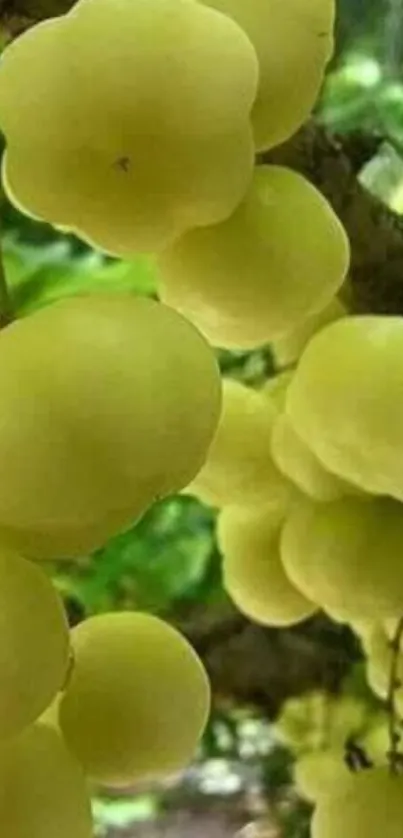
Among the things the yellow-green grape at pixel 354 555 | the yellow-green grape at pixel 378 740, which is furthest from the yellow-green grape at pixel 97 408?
the yellow-green grape at pixel 378 740

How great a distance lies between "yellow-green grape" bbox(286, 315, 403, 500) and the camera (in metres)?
0.33

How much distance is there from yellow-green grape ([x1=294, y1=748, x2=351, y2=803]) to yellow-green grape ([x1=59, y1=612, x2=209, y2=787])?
8 centimetres

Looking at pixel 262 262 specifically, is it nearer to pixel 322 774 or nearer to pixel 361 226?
pixel 361 226

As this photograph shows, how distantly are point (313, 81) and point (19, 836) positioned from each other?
139mm

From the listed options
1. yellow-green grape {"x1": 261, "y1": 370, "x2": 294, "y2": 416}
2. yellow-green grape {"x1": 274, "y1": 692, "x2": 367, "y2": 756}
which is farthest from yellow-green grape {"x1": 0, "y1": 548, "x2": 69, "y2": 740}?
yellow-green grape {"x1": 274, "y1": 692, "x2": 367, "y2": 756}

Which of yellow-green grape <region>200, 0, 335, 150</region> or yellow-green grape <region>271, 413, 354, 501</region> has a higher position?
yellow-green grape <region>200, 0, 335, 150</region>

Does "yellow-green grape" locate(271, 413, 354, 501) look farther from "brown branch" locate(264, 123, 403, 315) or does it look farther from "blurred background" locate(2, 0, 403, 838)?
"blurred background" locate(2, 0, 403, 838)

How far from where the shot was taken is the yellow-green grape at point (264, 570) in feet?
1.44

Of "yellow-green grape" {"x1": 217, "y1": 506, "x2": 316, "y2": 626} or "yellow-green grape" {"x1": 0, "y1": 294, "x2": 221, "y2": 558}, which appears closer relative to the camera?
"yellow-green grape" {"x1": 0, "y1": 294, "x2": 221, "y2": 558}

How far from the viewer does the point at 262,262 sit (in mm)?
313

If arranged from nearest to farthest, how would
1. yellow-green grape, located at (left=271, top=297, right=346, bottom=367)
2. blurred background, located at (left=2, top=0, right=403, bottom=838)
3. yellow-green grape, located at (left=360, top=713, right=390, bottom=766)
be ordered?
yellow-green grape, located at (left=271, top=297, right=346, bottom=367)
yellow-green grape, located at (left=360, top=713, right=390, bottom=766)
blurred background, located at (left=2, top=0, right=403, bottom=838)

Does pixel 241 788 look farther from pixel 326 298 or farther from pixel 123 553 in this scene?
pixel 326 298

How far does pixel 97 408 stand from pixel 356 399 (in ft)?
0.25

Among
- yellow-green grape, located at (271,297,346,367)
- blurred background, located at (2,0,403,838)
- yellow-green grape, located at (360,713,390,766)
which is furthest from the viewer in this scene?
blurred background, located at (2,0,403,838)
